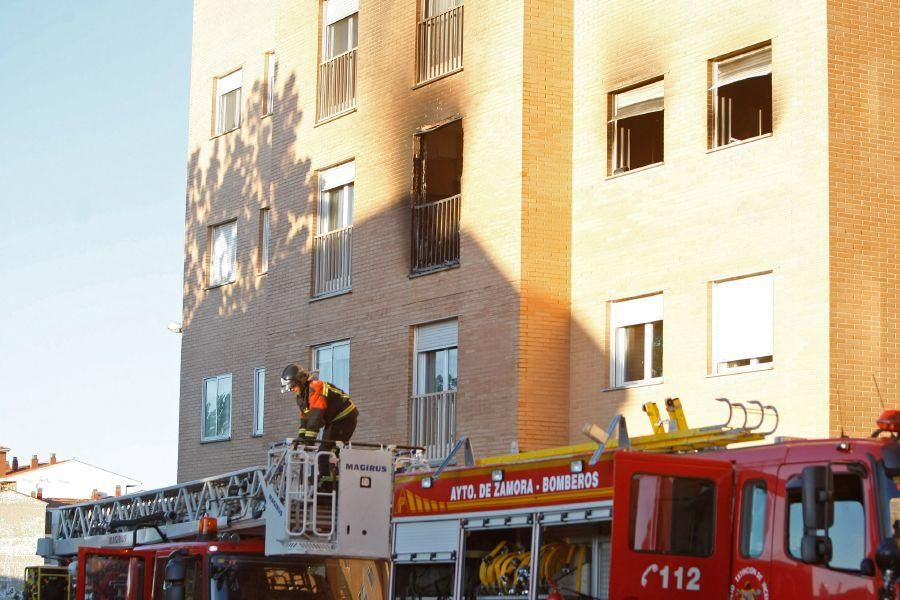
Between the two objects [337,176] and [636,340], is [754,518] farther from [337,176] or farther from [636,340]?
[337,176]

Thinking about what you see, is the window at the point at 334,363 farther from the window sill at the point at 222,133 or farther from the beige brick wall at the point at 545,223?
the window sill at the point at 222,133

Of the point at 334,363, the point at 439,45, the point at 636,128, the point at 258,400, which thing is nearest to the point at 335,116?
the point at 439,45

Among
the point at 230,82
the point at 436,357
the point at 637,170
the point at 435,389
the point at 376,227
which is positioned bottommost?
the point at 435,389

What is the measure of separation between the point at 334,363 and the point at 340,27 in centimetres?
525

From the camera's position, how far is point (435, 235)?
21.6 metres

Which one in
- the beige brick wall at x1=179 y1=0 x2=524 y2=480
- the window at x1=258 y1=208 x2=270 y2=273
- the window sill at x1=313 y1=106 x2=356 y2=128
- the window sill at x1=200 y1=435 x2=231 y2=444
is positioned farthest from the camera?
the window sill at x1=200 y1=435 x2=231 y2=444

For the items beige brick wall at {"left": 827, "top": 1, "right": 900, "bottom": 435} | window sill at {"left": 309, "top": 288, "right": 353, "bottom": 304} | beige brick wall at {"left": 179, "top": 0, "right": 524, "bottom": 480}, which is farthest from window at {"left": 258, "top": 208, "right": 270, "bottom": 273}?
beige brick wall at {"left": 827, "top": 1, "right": 900, "bottom": 435}

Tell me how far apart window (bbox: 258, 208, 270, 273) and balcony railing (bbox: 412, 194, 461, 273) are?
631 cm

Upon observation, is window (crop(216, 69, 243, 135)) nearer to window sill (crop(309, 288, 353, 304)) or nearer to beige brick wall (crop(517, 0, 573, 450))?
window sill (crop(309, 288, 353, 304))

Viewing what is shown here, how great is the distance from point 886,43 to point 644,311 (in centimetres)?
420

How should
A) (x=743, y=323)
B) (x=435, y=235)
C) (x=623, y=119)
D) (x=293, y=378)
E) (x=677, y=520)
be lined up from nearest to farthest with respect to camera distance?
(x=677, y=520) → (x=293, y=378) → (x=743, y=323) → (x=623, y=119) → (x=435, y=235)

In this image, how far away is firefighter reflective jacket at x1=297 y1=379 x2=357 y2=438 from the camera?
1495cm

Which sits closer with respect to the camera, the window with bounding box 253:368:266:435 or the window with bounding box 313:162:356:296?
the window with bounding box 313:162:356:296

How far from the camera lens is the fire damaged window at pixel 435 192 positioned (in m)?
21.4
